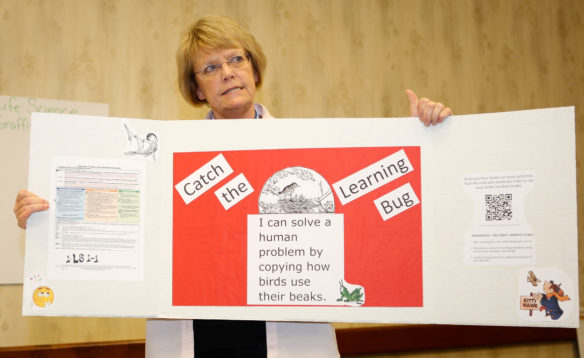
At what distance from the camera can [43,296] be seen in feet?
4.30

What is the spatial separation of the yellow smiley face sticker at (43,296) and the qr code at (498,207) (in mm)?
1105

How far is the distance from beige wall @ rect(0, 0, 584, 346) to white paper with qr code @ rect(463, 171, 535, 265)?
1.73 meters

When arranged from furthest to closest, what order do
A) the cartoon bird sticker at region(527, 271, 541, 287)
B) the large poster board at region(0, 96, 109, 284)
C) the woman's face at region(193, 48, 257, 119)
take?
the large poster board at region(0, 96, 109, 284), the woman's face at region(193, 48, 257, 119), the cartoon bird sticker at region(527, 271, 541, 287)

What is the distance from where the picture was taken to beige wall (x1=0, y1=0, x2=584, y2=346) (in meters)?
2.53

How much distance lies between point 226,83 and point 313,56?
4.94 ft

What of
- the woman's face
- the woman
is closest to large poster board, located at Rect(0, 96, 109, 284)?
the woman

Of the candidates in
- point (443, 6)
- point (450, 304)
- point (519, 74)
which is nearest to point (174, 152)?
point (450, 304)

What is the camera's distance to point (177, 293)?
133cm

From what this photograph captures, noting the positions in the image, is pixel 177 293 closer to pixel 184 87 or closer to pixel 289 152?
pixel 289 152

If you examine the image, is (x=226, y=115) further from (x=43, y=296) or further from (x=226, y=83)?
(x=43, y=296)

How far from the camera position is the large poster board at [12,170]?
2.45 metres

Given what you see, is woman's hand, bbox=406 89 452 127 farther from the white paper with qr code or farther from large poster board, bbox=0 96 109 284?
large poster board, bbox=0 96 109 284

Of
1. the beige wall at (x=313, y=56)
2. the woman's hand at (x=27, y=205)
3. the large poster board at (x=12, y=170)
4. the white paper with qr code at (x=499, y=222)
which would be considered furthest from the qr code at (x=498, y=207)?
the large poster board at (x=12, y=170)

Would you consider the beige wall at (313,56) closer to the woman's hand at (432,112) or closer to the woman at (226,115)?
the woman at (226,115)
